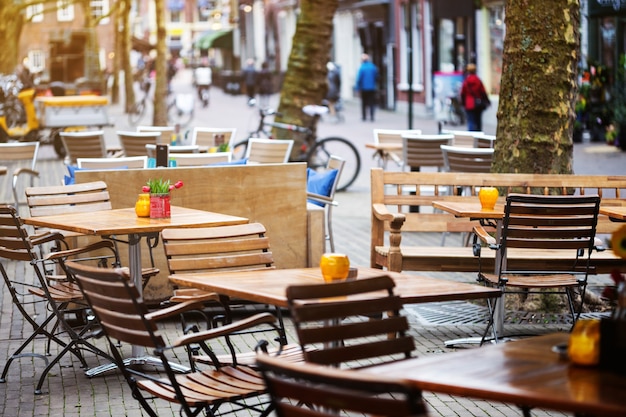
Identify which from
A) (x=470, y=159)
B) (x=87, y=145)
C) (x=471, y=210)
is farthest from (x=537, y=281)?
(x=87, y=145)

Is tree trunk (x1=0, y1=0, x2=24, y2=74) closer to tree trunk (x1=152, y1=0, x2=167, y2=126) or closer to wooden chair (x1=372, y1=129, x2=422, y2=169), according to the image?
tree trunk (x1=152, y1=0, x2=167, y2=126)

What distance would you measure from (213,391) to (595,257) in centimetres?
394

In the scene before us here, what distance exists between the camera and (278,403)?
3557 mm

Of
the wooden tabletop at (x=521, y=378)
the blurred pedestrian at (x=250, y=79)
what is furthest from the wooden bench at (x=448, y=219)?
the blurred pedestrian at (x=250, y=79)

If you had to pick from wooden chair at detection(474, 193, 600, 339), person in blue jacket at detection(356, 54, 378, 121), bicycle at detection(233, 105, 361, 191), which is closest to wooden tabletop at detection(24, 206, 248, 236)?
wooden chair at detection(474, 193, 600, 339)

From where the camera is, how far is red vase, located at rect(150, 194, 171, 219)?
768cm

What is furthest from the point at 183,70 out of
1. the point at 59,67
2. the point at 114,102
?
the point at 59,67

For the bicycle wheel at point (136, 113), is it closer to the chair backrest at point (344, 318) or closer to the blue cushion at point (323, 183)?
the blue cushion at point (323, 183)

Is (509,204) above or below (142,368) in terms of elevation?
above

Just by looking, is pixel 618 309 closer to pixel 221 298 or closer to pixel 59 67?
pixel 221 298

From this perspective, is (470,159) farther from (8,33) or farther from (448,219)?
(8,33)

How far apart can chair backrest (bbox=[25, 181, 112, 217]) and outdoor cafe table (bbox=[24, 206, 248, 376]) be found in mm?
616

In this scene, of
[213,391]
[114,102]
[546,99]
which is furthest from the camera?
[114,102]

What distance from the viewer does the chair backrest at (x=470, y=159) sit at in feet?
40.0
